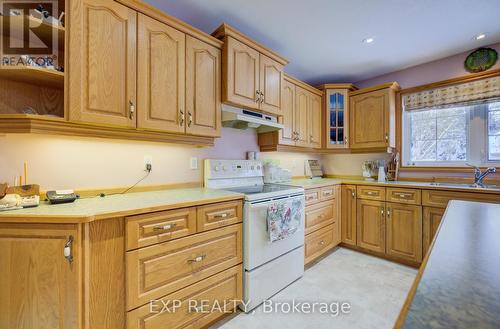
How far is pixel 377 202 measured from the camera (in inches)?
103

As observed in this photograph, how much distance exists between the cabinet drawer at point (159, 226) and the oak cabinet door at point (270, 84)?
4.32 feet

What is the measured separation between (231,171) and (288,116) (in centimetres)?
104

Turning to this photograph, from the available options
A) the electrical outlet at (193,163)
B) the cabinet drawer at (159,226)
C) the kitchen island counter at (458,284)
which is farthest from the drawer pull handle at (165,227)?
the kitchen island counter at (458,284)

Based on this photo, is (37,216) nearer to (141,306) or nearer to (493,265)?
(141,306)

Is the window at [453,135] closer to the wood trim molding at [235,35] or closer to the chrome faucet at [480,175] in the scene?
the chrome faucet at [480,175]

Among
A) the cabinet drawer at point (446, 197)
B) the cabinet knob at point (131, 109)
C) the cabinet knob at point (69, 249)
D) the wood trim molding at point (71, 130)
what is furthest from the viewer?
the cabinet drawer at point (446, 197)

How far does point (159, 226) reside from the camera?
4.05ft

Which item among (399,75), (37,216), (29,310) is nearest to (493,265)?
(37,216)

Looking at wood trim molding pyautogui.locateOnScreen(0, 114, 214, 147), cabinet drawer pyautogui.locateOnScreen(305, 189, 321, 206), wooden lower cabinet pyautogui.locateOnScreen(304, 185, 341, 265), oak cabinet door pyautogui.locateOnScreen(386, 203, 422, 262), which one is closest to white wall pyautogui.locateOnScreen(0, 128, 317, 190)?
wood trim molding pyautogui.locateOnScreen(0, 114, 214, 147)

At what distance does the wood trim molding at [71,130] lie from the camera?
1.15m

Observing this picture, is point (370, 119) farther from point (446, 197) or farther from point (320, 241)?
point (320, 241)

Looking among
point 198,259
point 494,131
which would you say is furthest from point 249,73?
point 494,131

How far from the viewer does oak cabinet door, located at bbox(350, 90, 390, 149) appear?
110 inches

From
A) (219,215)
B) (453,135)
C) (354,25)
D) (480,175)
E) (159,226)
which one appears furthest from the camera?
(453,135)
